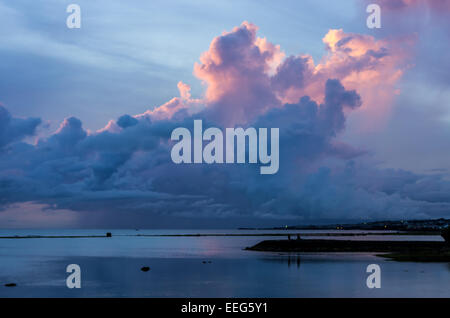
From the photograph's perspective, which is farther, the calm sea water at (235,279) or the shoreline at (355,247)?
the shoreline at (355,247)

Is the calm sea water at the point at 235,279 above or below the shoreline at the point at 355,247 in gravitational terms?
below

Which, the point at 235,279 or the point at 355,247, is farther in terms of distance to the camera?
the point at 355,247

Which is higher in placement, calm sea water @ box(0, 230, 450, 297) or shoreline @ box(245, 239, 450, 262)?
shoreline @ box(245, 239, 450, 262)

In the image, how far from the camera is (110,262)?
9569 cm

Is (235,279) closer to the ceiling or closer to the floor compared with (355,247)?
closer to the floor

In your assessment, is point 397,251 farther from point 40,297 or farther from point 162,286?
point 40,297

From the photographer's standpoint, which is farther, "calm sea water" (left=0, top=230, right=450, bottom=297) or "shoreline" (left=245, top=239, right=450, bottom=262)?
"shoreline" (left=245, top=239, right=450, bottom=262)
